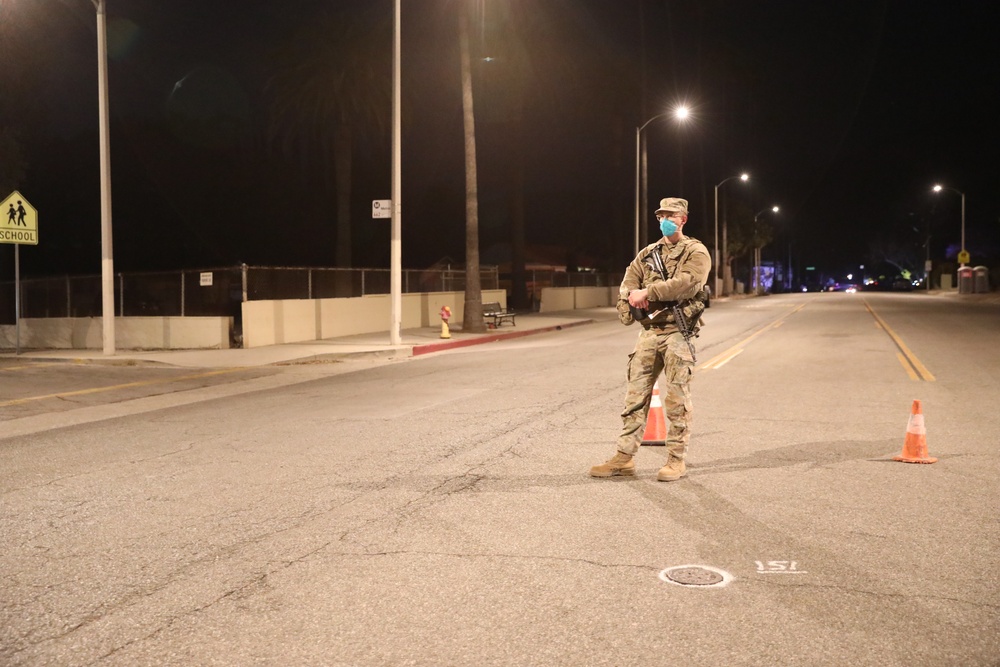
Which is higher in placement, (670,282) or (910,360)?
(670,282)

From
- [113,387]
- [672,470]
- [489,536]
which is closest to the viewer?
[489,536]

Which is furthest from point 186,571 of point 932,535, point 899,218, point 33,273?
point 899,218

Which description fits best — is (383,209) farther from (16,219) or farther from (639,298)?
(639,298)

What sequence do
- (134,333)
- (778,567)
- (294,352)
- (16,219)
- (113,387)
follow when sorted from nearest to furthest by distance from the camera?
(778,567) → (113,387) → (16,219) → (294,352) → (134,333)

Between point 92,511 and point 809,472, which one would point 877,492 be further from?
point 92,511

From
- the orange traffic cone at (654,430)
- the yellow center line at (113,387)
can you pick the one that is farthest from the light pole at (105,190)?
A: the orange traffic cone at (654,430)

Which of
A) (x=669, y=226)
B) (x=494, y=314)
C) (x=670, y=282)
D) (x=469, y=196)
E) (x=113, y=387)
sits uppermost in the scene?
(x=469, y=196)

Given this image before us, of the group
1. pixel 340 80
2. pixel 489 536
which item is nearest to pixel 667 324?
pixel 489 536

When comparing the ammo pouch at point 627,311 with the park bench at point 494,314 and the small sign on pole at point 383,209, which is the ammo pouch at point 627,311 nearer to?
the small sign on pole at point 383,209

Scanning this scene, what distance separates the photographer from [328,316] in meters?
25.9

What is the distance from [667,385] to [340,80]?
120 feet

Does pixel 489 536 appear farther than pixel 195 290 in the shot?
No

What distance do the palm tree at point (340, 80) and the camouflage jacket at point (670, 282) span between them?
113ft

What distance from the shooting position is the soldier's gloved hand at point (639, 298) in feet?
24.3
